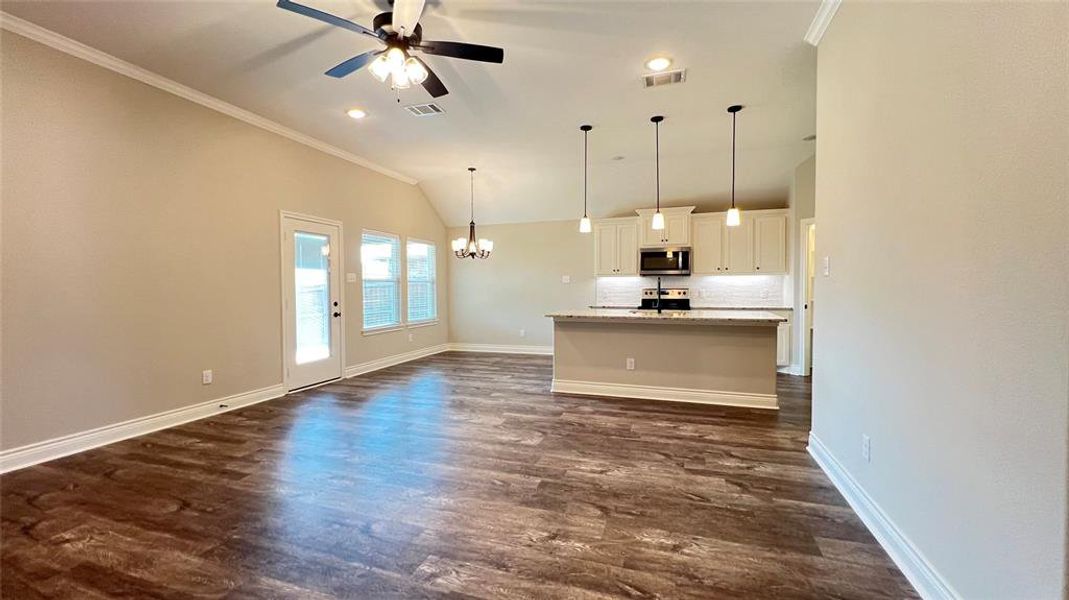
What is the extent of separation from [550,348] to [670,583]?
585cm

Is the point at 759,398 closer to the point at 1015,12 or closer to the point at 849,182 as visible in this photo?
the point at 849,182

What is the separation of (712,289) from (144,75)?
7126 mm

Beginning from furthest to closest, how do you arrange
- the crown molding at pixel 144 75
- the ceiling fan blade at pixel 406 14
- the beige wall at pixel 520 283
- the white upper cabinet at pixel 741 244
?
the beige wall at pixel 520 283 → the white upper cabinet at pixel 741 244 → the crown molding at pixel 144 75 → the ceiling fan blade at pixel 406 14

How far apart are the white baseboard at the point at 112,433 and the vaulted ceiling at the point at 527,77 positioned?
2.86m

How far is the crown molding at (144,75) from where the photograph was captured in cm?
273

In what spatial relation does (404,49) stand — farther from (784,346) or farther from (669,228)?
(784,346)

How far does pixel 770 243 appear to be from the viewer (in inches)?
240

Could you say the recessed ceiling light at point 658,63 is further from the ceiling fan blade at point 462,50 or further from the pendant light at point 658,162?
the ceiling fan blade at point 462,50

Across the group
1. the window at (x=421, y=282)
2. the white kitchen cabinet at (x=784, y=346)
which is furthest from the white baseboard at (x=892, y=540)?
the window at (x=421, y=282)

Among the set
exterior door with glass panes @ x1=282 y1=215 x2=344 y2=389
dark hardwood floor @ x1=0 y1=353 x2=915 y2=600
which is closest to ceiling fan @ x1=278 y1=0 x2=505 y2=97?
dark hardwood floor @ x1=0 y1=353 x2=915 y2=600

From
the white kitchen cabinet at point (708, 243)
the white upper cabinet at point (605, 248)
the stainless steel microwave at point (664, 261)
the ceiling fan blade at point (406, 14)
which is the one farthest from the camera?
the white upper cabinet at point (605, 248)

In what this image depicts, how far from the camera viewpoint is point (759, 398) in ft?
13.4

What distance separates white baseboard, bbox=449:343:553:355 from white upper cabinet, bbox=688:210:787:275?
2.94 meters

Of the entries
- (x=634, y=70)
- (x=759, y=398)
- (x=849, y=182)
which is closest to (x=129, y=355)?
(x=634, y=70)
